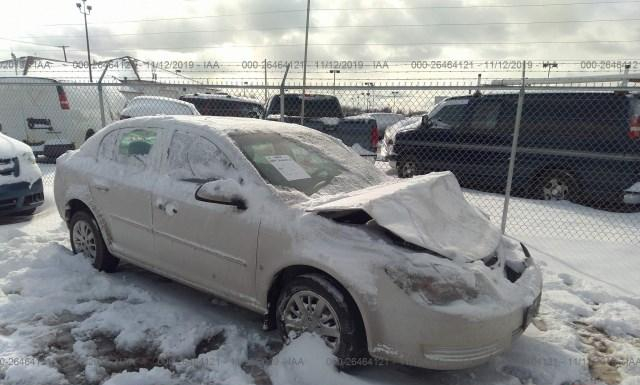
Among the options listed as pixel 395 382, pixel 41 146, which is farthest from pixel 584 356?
pixel 41 146

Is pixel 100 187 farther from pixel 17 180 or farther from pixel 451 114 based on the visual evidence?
pixel 451 114

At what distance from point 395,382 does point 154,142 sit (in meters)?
2.66

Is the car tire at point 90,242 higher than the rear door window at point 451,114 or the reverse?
the reverse

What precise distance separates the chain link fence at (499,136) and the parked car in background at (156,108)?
0.03 meters

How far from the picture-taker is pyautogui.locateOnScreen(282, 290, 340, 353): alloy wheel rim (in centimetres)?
281

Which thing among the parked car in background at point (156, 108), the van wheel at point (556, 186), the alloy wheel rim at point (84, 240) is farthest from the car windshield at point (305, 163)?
the parked car in background at point (156, 108)

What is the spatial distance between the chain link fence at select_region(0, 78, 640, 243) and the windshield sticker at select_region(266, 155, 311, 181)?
2169mm

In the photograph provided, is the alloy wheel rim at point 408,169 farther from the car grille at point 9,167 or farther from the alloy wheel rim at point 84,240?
the car grille at point 9,167

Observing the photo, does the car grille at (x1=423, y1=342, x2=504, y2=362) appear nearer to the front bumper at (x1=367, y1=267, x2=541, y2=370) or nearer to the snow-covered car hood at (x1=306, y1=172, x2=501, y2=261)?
the front bumper at (x1=367, y1=267, x2=541, y2=370)

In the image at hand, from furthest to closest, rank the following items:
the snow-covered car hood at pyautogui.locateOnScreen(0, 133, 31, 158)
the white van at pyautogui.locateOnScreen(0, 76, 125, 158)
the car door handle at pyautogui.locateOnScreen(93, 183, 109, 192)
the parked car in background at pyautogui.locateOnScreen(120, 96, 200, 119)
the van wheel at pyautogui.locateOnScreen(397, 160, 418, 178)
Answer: the parked car in background at pyautogui.locateOnScreen(120, 96, 200, 119)
the white van at pyautogui.locateOnScreen(0, 76, 125, 158)
the van wheel at pyautogui.locateOnScreen(397, 160, 418, 178)
the snow-covered car hood at pyautogui.locateOnScreen(0, 133, 31, 158)
the car door handle at pyautogui.locateOnScreen(93, 183, 109, 192)

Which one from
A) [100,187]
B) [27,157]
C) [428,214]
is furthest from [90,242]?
[428,214]

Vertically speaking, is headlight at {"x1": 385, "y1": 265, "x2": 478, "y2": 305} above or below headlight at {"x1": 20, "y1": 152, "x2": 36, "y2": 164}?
below

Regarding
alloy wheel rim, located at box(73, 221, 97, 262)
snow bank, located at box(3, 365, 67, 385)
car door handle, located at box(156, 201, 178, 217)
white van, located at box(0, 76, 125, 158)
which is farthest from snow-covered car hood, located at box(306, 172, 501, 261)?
white van, located at box(0, 76, 125, 158)

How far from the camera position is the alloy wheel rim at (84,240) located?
439cm
